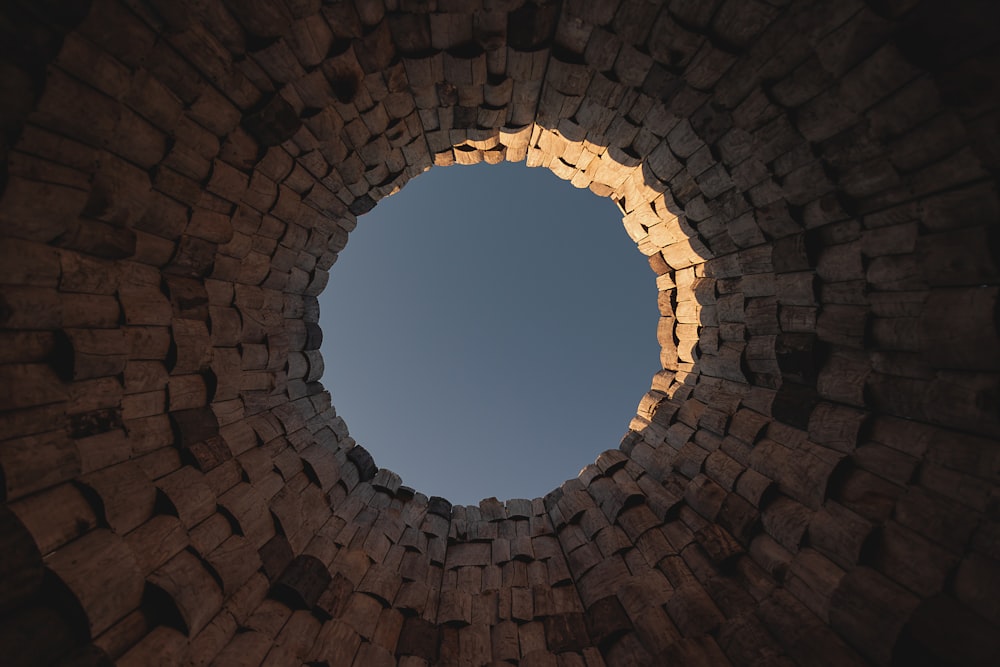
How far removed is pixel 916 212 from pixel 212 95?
6583 mm

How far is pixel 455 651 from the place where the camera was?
5.39 m

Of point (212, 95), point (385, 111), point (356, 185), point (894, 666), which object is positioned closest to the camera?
point (894, 666)

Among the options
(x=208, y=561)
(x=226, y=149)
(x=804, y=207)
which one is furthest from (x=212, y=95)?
(x=804, y=207)

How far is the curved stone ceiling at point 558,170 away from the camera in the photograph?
326cm

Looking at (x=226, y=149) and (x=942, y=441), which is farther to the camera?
(x=226, y=149)

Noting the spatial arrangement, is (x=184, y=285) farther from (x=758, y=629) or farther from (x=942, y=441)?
(x=942, y=441)

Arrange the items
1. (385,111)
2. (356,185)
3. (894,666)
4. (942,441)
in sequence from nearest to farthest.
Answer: (894,666), (942,441), (385,111), (356,185)

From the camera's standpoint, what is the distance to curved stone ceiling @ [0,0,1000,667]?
10.7 ft

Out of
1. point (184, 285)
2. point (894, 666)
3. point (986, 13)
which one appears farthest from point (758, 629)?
point (184, 285)

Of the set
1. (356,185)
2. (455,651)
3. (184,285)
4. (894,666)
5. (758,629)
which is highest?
(356,185)

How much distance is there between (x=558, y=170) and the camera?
6.70m

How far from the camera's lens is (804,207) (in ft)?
15.0

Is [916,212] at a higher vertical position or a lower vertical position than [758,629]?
higher

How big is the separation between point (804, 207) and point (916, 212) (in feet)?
3.21
